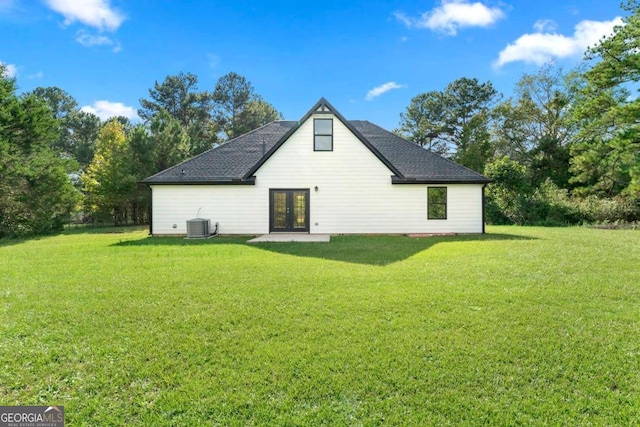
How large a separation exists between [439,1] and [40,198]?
21.6m

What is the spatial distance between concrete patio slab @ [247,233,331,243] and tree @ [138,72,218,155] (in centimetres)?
2866

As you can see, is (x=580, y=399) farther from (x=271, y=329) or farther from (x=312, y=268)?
(x=312, y=268)

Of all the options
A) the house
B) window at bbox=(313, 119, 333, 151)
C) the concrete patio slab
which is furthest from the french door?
window at bbox=(313, 119, 333, 151)

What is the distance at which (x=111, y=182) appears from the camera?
81.9 ft

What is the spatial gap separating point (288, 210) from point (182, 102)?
32.4 m

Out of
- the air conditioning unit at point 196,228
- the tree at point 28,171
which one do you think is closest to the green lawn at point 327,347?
the air conditioning unit at point 196,228

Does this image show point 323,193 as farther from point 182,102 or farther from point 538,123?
point 182,102

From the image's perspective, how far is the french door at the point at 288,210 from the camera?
14211 millimetres

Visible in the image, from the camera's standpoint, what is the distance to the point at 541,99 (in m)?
31.0

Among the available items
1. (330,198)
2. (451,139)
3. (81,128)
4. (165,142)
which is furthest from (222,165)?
(81,128)

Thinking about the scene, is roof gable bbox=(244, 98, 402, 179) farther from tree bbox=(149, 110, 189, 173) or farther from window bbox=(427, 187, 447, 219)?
tree bbox=(149, 110, 189, 173)

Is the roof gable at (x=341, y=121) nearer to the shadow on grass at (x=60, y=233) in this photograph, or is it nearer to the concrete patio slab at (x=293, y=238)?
the concrete patio slab at (x=293, y=238)

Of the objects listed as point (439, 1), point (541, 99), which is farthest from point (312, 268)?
point (541, 99)

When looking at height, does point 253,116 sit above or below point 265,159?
above
